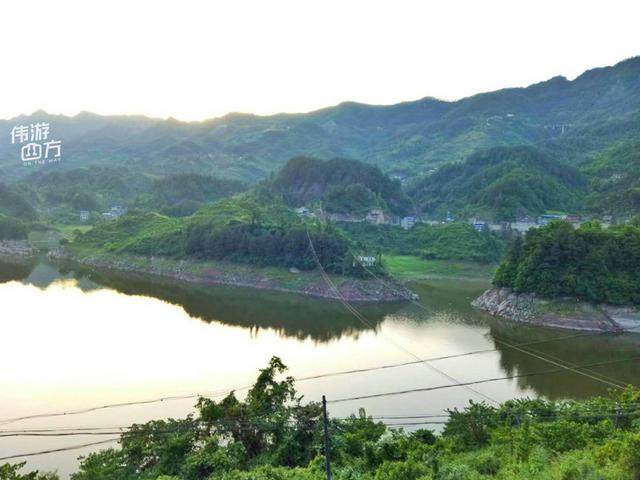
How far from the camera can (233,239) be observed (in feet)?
193

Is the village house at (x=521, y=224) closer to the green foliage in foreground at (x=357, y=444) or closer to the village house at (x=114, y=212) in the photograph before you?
the green foliage in foreground at (x=357, y=444)

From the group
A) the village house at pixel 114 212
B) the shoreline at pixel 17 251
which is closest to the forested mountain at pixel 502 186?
the village house at pixel 114 212

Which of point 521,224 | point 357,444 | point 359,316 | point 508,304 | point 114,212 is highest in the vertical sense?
point 114,212

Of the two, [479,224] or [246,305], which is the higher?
[479,224]

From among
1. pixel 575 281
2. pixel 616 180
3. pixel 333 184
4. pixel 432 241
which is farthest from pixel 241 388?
pixel 616 180

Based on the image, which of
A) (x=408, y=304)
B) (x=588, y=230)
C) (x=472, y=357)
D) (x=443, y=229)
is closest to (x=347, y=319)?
(x=408, y=304)

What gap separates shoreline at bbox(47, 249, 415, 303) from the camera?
4959 cm

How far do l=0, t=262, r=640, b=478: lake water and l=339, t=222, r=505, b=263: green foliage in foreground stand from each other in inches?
553

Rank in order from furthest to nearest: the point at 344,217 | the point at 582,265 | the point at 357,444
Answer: the point at 344,217
the point at 582,265
the point at 357,444

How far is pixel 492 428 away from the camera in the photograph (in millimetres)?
16922

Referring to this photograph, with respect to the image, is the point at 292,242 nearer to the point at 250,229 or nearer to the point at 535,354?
the point at 250,229

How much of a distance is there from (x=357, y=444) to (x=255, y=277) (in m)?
39.2

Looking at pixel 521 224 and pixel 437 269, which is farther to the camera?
pixel 521 224

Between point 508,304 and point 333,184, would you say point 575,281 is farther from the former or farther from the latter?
point 333,184
